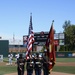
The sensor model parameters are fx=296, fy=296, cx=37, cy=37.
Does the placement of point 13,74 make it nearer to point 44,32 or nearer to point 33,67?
point 33,67

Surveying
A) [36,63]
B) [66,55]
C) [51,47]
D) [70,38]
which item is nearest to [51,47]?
[51,47]

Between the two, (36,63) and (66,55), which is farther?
(66,55)

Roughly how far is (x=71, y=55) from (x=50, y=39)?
60.1 meters

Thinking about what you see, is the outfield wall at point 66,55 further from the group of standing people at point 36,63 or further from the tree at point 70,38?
the group of standing people at point 36,63

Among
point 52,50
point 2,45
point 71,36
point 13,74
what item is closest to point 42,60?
point 52,50

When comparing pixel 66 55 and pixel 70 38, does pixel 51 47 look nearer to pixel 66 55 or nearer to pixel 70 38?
pixel 66 55

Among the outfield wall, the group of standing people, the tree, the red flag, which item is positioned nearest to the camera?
the red flag

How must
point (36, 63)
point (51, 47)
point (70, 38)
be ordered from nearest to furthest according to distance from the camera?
point (51, 47)
point (36, 63)
point (70, 38)

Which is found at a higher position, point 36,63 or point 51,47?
point 51,47

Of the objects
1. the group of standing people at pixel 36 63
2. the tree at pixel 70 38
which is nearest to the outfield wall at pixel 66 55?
the tree at pixel 70 38

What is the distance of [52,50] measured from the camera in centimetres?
1580

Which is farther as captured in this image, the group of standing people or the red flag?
the group of standing people

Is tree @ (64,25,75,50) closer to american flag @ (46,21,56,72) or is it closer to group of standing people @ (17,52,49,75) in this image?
group of standing people @ (17,52,49,75)

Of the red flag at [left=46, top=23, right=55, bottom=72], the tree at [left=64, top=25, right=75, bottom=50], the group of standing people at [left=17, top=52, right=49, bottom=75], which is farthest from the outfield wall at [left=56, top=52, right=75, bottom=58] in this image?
the red flag at [left=46, top=23, right=55, bottom=72]
